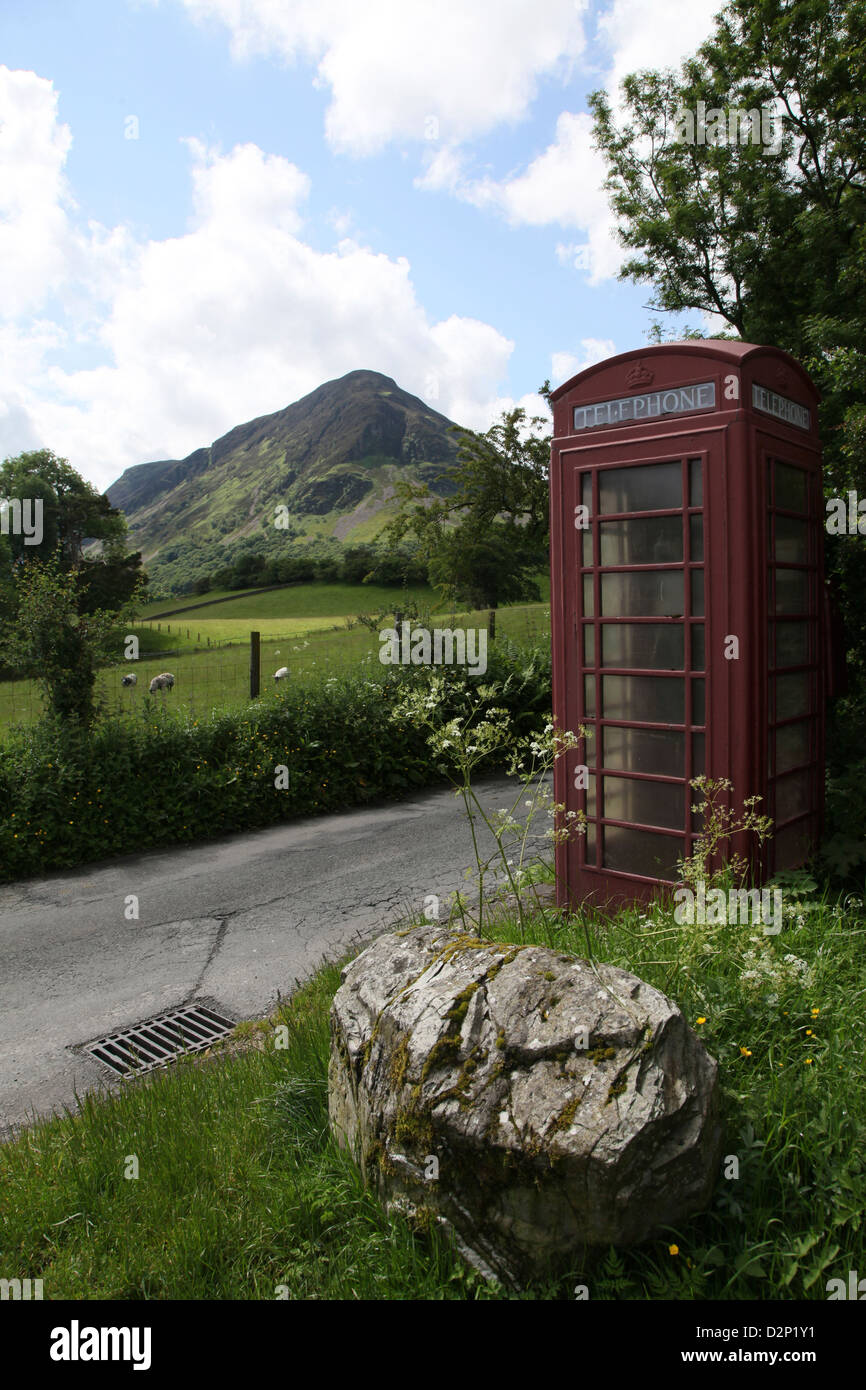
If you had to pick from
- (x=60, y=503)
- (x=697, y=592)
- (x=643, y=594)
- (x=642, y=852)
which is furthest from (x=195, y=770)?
(x=60, y=503)

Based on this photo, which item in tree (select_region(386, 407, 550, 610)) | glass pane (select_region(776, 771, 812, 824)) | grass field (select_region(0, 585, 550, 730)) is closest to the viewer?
glass pane (select_region(776, 771, 812, 824))

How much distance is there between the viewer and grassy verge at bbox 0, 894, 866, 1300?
2393mm

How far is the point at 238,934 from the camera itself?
648 centimetres

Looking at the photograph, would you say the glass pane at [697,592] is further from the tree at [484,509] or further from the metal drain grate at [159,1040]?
the tree at [484,509]

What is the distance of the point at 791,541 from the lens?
5.34 m

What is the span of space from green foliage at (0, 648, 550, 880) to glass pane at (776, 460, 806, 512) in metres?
3.13

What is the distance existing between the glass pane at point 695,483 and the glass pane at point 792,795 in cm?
179

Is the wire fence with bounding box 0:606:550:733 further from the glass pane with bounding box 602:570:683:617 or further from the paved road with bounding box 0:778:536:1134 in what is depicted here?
the glass pane with bounding box 602:570:683:617

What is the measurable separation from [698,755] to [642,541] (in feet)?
4.36

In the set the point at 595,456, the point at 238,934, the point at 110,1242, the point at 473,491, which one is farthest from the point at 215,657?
the point at 110,1242

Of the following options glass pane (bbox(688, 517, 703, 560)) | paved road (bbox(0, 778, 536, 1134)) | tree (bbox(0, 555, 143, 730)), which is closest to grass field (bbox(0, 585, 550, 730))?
tree (bbox(0, 555, 143, 730))

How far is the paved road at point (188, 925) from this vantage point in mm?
5051

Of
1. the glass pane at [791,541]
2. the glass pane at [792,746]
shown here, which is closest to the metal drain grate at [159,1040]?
the glass pane at [792,746]

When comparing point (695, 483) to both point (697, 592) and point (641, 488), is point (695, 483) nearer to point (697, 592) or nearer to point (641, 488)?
point (641, 488)
